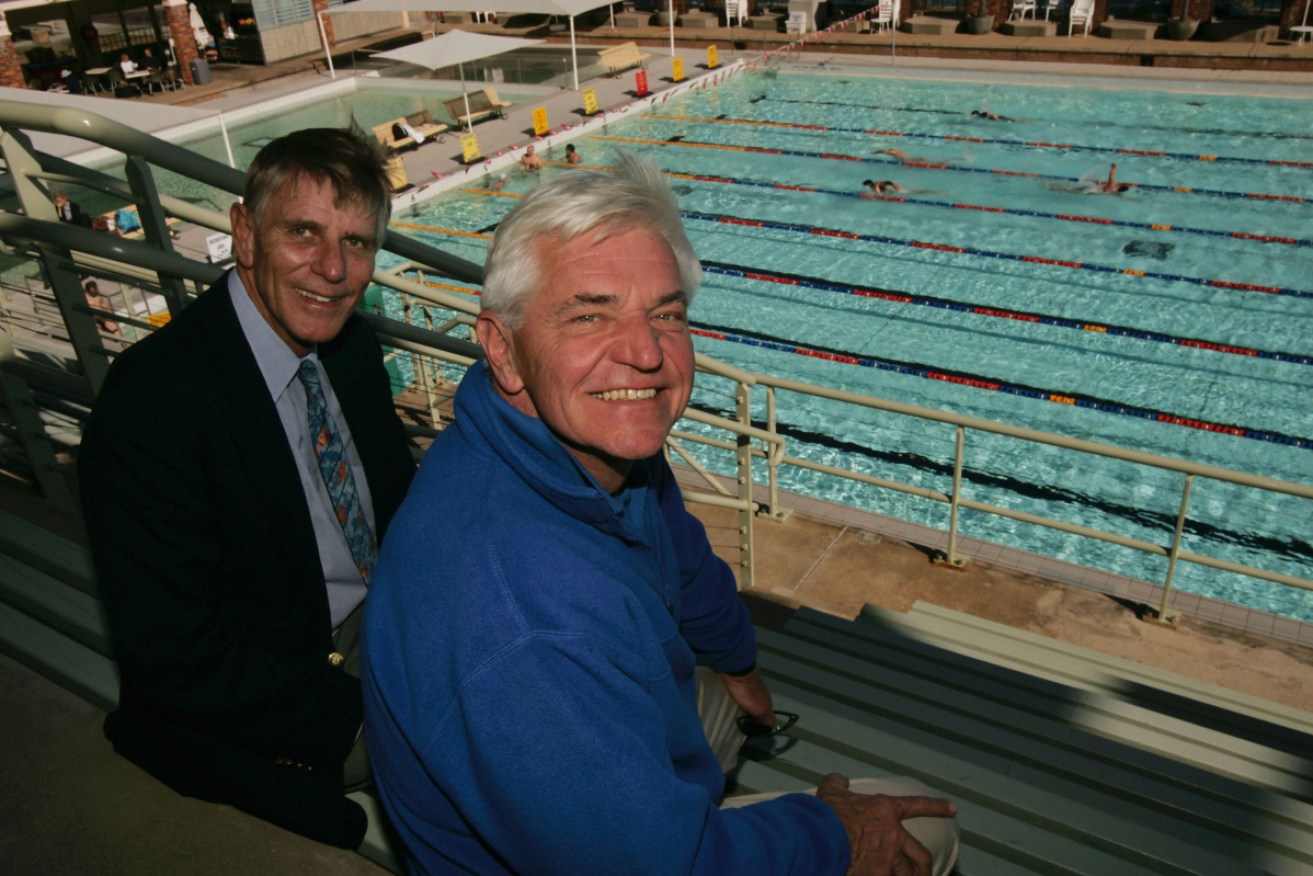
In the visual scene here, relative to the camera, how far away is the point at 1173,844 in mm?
2033

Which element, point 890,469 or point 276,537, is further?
point 890,469

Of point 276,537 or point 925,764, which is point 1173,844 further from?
point 276,537

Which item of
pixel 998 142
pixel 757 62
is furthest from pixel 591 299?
pixel 757 62

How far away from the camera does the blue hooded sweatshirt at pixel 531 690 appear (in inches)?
45.1

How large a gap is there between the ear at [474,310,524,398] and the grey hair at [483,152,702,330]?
0.5 inches

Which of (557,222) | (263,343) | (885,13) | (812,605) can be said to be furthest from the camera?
(885,13)

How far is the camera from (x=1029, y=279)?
1097cm

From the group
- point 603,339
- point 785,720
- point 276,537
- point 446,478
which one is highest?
point 603,339

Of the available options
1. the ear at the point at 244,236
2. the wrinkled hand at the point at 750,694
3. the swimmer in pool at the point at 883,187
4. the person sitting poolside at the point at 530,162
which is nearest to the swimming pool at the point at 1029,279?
the swimmer in pool at the point at 883,187

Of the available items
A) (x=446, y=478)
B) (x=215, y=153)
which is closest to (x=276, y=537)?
(x=446, y=478)

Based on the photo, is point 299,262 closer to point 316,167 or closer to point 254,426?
point 316,167

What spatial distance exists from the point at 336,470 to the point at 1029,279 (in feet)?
33.7

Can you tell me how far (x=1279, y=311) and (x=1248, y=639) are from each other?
6.92 m

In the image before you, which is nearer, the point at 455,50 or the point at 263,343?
the point at 263,343
